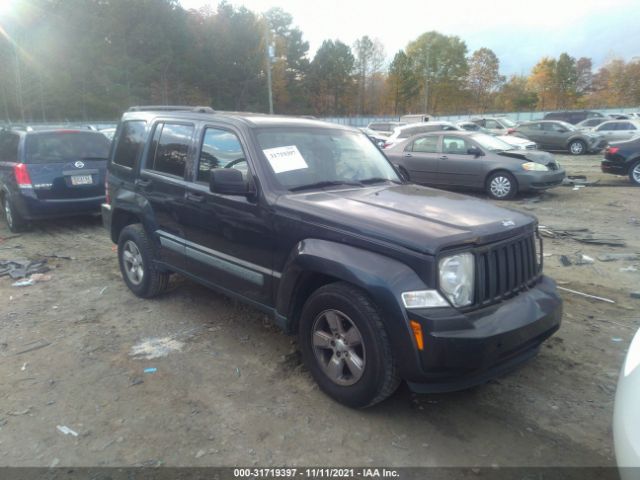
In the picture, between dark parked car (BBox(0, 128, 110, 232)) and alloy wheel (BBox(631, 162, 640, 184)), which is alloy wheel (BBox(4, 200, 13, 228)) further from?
alloy wheel (BBox(631, 162, 640, 184))

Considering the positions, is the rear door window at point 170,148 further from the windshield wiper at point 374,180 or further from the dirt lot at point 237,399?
the windshield wiper at point 374,180

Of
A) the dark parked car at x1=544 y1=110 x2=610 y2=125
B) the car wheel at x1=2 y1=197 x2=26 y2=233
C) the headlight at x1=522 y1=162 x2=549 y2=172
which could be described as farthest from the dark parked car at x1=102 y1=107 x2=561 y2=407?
the dark parked car at x1=544 y1=110 x2=610 y2=125

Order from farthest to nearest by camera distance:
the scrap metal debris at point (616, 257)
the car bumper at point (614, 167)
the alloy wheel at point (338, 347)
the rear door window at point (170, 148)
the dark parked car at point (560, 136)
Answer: the dark parked car at point (560, 136) < the car bumper at point (614, 167) < the scrap metal debris at point (616, 257) < the rear door window at point (170, 148) < the alloy wheel at point (338, 347)

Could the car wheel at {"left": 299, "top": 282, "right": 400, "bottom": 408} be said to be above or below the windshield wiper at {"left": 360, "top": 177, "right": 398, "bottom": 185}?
below

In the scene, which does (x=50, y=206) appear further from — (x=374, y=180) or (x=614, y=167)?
(x=614, y=167)

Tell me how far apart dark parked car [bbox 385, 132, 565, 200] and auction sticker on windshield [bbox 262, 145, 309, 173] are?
279 inches

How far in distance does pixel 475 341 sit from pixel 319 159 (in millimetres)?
2083

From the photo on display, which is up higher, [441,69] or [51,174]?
[441,69]

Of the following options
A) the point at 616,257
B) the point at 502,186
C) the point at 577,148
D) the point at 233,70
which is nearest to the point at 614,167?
the point at 502,186

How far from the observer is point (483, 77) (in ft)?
243

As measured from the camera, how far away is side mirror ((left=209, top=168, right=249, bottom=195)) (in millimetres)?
3508

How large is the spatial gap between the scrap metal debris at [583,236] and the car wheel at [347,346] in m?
4.99

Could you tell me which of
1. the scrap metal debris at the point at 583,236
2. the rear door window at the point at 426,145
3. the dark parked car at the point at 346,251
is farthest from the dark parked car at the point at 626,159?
the dark parked car at the point at 346,251

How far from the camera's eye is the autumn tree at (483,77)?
244 ft
